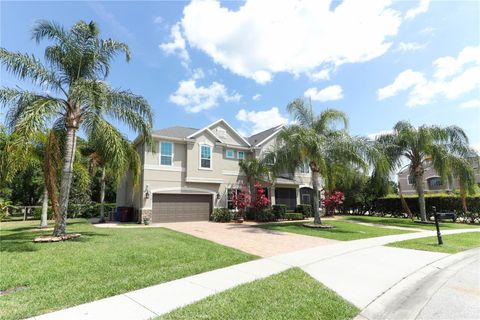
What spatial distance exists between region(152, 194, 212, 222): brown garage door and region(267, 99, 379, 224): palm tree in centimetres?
681

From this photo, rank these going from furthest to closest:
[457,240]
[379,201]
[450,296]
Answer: [379,201], [457,240], [450,296]

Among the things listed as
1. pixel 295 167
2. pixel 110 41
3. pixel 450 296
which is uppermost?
pixel 110 41

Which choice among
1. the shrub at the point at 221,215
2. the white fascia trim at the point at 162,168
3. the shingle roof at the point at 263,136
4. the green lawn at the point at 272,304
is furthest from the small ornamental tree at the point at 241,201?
Answer: the green lawn at the point at 272,304

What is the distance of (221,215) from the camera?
21.0m

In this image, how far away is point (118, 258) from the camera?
26.0 feet

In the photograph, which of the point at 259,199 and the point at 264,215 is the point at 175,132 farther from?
the point at 264,215

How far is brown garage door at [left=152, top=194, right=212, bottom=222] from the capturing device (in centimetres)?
1978

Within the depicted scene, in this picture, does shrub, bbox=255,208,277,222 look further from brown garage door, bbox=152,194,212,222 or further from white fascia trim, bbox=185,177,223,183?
white fascia trim, bbox=185,177,223,183

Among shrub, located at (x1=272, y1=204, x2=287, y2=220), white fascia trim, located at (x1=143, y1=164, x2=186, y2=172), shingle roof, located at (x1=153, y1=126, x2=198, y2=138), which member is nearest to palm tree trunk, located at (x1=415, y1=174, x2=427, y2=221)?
shrub, located at (x1=272, y1=204, x2=287, y2=220)

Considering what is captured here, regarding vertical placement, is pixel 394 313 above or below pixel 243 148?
below

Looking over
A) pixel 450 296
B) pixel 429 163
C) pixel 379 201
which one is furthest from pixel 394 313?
pixel 379 201

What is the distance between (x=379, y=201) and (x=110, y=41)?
1115 inches

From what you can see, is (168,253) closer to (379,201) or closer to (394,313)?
(394,313)

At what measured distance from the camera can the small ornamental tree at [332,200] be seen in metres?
24.2
